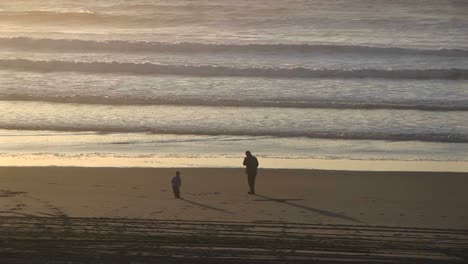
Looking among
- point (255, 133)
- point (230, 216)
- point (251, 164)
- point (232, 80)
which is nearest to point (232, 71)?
point (232, 80)

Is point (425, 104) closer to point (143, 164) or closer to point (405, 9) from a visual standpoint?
point (143, 164)

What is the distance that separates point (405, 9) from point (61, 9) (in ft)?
59.0

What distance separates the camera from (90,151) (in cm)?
1953

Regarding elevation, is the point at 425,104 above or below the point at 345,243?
above

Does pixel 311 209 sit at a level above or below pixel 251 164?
below

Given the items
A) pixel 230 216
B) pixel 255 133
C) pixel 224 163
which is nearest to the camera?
pixel 230 216

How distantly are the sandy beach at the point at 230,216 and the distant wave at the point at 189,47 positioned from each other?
18.4 meters

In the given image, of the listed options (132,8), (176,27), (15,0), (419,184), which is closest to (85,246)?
(419,184)

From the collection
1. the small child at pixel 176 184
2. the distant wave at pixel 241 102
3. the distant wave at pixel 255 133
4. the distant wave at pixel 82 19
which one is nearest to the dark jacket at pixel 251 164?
the small child at pixel 176 184

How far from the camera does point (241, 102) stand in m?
25.6

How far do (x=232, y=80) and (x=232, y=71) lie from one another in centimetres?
146

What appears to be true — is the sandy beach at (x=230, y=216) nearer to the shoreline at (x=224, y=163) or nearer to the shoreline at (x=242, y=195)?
the shoreline at (x=242, y=195)

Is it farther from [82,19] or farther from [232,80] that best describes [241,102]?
[82,19]

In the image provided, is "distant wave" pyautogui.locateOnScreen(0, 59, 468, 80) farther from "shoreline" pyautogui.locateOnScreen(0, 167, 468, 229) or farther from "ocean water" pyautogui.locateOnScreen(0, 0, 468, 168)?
"shoreline" pyautogui.locateOnScreen(0, 167, 468, 229)
